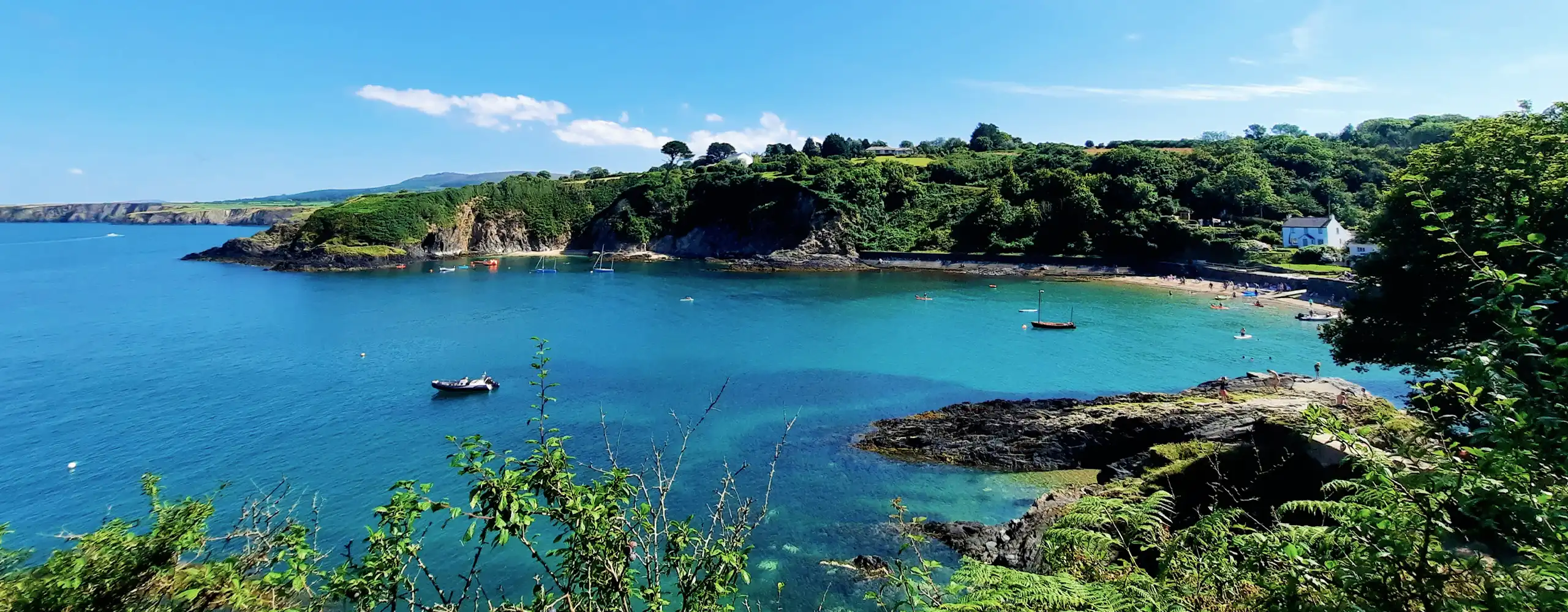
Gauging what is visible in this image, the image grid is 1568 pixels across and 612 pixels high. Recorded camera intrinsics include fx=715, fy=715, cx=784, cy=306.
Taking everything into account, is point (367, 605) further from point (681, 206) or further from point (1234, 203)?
point (681, 206)

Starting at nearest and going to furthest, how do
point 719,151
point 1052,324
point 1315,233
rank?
1. point 1052,324
2. point 1315,233
3. point 719,151

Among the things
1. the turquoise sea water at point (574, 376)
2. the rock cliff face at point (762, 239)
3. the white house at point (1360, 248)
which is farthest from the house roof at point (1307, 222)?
the rock cliff face at point (762, 239)

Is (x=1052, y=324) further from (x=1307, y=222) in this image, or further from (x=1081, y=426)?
(x=1307, y=222)

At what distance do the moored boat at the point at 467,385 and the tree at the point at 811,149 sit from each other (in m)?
128

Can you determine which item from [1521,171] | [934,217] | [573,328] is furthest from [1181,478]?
[934,217]

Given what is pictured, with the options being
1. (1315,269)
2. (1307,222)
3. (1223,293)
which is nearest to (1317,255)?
(1315,269)

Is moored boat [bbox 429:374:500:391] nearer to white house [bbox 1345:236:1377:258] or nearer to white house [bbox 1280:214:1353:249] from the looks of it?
white house [bbox 1345:236:1377:258]

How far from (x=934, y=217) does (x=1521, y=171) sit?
3717 inches

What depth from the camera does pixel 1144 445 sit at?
1010 inches

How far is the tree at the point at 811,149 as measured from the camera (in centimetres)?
16411

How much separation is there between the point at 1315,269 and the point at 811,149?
385 feet

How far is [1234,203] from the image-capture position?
296 feet

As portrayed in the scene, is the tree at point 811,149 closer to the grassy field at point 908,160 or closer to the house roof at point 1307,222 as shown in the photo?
the grassy field at point 908,160

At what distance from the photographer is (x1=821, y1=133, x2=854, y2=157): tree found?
6225 inches
